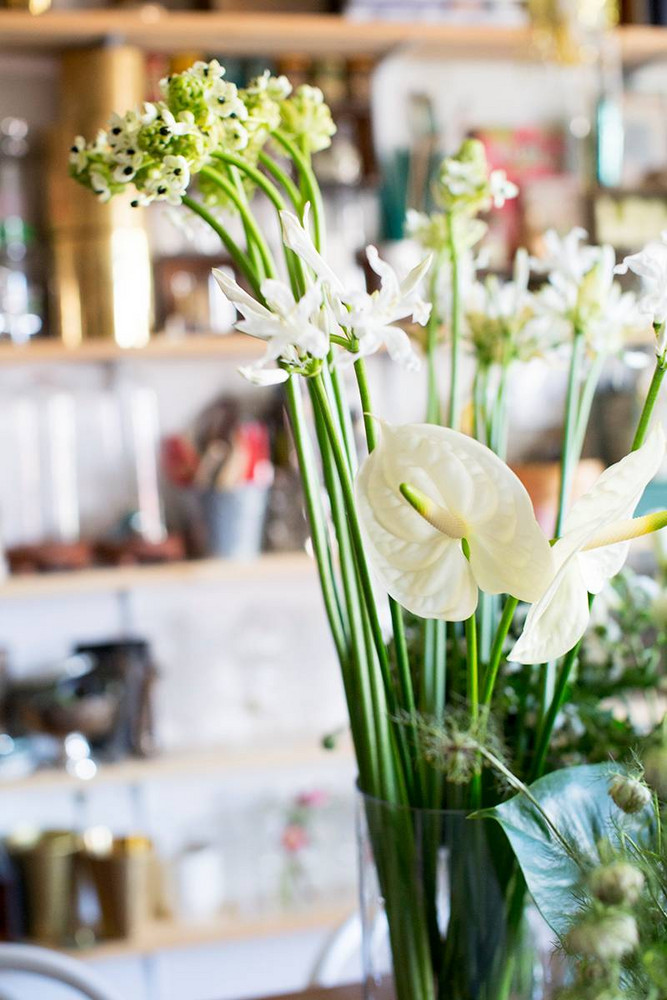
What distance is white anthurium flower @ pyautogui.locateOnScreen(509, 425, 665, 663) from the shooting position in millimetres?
469

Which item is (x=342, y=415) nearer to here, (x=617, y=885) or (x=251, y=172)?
(x=251, y=172)

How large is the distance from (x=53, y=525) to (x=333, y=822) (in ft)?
2.56

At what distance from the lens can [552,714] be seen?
1.96 ft

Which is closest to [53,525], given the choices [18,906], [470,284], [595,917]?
[18,906]

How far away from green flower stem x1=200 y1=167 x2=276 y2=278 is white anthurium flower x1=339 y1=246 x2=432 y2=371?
116 millimetres

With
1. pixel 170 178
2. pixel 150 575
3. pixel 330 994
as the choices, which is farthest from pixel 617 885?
pixel 150 575

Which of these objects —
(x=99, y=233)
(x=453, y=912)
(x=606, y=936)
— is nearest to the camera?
(x=606, y=936)

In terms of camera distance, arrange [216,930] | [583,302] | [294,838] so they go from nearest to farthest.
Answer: [583,302] → [216,930] → [294,838]

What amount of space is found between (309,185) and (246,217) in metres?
0.04

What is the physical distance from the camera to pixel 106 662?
2088mm

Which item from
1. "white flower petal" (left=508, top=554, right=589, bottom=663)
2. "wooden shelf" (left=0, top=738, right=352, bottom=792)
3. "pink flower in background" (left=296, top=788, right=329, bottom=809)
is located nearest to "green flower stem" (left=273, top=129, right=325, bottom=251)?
"white flower petal" (left=508, top=554, right=589, bottom=663)

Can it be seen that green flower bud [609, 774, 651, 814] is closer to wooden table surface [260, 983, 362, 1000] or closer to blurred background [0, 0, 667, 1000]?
wooden table surface [260, 983, 362, 1000]

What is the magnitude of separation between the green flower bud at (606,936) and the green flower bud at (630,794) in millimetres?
66

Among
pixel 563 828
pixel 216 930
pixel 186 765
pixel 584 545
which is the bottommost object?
pixel 216 930
